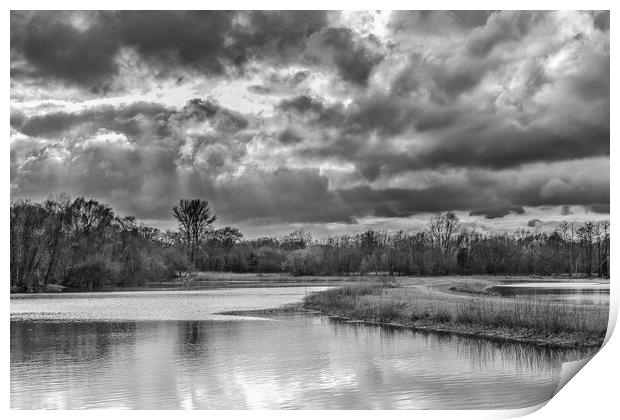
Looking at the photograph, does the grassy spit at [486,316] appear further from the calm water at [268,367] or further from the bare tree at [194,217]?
the bare tree at [194,217]

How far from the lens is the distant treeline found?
36094 millimetres

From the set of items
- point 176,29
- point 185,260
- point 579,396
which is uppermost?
point 176,29

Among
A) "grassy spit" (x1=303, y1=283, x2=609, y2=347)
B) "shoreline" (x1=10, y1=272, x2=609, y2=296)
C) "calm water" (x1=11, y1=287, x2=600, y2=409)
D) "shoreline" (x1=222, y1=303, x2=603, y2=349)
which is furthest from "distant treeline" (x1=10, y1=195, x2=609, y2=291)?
"calm water" (x1=11, y1=287, x2=600, y2=409)

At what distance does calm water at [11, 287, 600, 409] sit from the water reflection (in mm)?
26

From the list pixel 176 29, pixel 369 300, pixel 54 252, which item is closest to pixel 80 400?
pixel 176 29

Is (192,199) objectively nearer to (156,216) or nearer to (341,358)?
(156,216)

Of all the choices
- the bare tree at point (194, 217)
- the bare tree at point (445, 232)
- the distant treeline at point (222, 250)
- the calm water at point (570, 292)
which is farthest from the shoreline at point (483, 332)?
the distant treeline at point (222, 250)

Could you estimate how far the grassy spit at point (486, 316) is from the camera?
62.8ft

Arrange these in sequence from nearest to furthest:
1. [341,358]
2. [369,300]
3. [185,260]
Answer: [341,358], [369,300], [185,260]

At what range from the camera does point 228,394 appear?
48.6 feet

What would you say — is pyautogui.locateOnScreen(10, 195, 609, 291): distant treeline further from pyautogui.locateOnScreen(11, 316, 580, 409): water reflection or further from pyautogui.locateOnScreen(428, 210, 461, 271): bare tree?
pyautogui.locateOnScreen(11, 316, 580, 409): water reflection

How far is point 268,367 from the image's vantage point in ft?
55.8

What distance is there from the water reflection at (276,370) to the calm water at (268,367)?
0.03m
